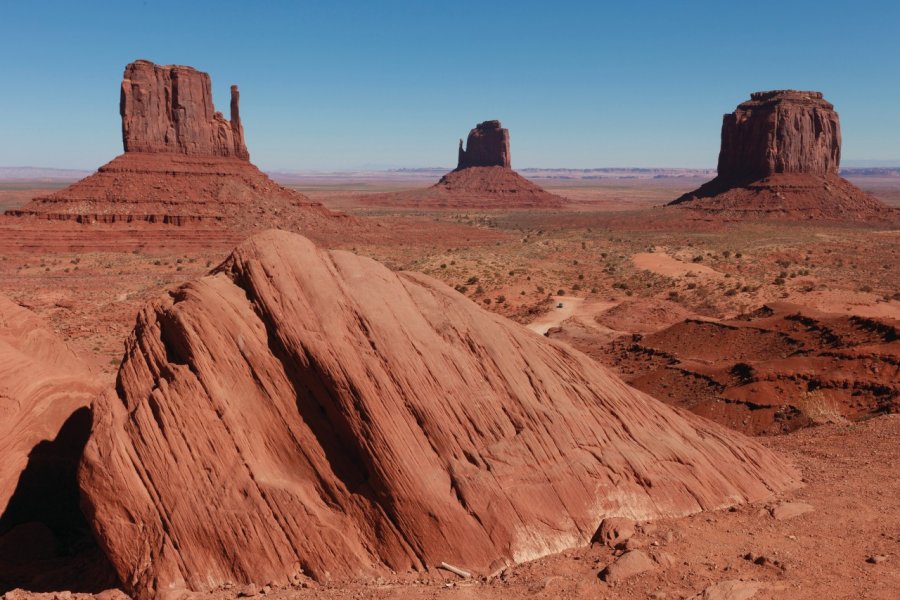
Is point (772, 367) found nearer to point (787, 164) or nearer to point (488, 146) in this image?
point (787, 164)

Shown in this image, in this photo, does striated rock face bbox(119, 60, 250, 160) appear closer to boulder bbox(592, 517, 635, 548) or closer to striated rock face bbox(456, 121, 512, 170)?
boulder bbox(592, 517, 635, 548)

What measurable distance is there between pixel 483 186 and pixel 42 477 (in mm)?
155915

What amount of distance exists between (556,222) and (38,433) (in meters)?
98.7

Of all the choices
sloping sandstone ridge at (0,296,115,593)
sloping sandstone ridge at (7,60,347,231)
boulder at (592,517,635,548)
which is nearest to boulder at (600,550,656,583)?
boulder at (592,517,635,548)

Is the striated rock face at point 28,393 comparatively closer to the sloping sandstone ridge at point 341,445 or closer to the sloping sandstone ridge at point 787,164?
the sloping sandstone ridge at point 341,445

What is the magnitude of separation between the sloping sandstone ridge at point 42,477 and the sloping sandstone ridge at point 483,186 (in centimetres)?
13597

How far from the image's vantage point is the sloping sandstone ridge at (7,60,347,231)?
69375 millimetres

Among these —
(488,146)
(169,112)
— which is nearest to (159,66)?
(169,112)

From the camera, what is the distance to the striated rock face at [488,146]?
166750 mm

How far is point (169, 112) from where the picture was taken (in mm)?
77562

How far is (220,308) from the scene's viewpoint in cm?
949

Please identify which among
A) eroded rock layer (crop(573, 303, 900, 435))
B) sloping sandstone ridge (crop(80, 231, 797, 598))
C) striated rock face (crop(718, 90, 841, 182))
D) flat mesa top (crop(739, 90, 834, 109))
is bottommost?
eroded rock layer (crop(573, 303, 900, 435))

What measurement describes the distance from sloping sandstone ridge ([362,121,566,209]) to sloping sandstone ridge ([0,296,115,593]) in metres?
136

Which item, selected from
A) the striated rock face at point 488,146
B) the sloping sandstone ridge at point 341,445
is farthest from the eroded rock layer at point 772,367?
the striated rock face at point 488,146
